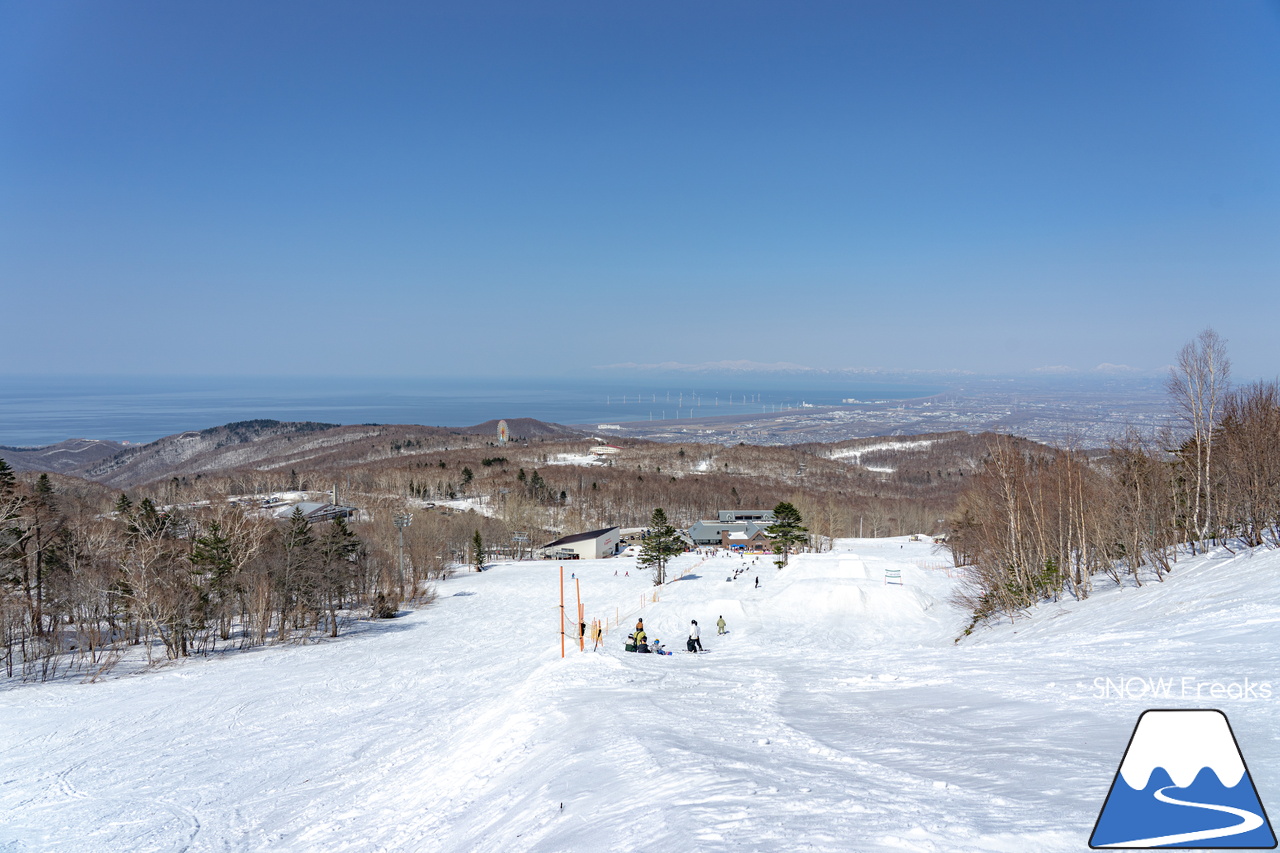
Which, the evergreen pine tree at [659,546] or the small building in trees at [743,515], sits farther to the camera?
the small building in trees at [743,515]

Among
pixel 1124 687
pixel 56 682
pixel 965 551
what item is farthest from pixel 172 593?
pixel 965 551

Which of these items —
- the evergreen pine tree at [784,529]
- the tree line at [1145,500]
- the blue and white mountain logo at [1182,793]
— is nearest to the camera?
the blue and white mountain logo at [1182,793]

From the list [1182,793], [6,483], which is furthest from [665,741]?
[6,483]

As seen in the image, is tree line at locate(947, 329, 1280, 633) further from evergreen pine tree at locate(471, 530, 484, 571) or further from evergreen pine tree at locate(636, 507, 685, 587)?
evergreen pine tree at locate(471, 530, 484, 571)

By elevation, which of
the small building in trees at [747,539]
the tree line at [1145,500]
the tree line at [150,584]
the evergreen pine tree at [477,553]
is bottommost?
the small building in trees at [747,539]

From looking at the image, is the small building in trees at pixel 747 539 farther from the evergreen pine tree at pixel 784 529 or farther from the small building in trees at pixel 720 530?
the evergreen pine tree at pixel 784 529

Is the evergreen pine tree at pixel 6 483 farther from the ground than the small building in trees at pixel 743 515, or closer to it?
farther from the ground

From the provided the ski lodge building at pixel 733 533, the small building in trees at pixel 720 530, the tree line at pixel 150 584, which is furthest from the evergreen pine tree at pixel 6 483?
the small building in trees at pixel 720 530
